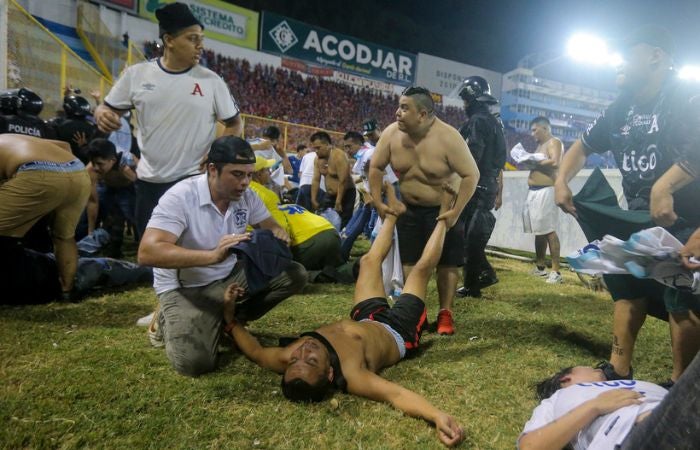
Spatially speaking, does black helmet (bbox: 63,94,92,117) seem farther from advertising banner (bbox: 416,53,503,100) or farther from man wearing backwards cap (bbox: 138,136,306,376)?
advertising banner (bbox: 416,53,503,100)

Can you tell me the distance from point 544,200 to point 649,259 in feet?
13.9

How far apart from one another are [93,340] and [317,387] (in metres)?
1.59

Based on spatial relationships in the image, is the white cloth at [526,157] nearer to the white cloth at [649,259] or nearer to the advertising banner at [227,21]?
the white cloth at [649,259]

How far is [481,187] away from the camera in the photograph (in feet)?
15.0

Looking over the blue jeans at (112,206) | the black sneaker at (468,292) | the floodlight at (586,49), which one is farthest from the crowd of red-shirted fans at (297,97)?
the black sneaker at (468,292)

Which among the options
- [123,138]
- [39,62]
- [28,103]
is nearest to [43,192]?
[28,103]

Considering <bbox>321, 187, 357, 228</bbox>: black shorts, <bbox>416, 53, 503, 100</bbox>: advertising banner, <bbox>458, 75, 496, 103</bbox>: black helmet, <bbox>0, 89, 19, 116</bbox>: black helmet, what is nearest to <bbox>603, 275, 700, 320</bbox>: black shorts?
<bbox>458, 75, 496, 103</bbox>: black helmet

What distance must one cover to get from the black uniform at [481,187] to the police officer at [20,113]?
4.09 m

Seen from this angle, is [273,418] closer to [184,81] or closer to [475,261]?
[184,81]

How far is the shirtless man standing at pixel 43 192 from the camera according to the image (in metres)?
3.22

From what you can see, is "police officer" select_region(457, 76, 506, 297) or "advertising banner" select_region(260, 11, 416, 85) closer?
"police officer" select_region(457, 76, 506, 297)

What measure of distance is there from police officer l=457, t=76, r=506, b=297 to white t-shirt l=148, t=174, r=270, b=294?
2.59 m

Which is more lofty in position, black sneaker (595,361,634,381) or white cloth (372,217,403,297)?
white cloth (372,217,403,297)

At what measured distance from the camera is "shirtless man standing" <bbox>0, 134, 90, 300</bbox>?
10.6 feet
